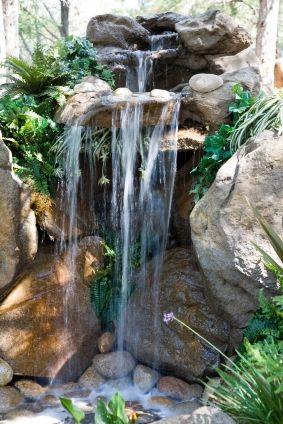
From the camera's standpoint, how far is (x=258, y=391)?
274 cm

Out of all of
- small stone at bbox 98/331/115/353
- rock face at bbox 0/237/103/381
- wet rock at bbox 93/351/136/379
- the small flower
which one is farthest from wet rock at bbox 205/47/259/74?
wet rock at bbox 93/351/136/379

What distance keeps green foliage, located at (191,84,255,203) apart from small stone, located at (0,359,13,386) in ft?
8.54

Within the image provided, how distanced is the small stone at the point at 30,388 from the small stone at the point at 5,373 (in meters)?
0.11

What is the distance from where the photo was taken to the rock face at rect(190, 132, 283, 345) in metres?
4.14

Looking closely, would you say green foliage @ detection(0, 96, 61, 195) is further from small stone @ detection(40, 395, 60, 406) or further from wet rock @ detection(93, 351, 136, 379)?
small stone @ detection(40, 395, 60, 406)

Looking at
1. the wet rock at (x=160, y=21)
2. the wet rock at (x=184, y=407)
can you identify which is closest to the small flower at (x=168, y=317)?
the wet rock at (x=184, y=407)

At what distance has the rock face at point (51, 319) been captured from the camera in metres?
5.05

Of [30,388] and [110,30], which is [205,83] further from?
[30,388]

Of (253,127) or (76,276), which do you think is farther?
(76,276)

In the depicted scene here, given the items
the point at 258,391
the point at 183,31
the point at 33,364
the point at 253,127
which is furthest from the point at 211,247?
the point at 183,31

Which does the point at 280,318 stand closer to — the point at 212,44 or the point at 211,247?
the point at 211,247

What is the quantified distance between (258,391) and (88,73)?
4703 mm

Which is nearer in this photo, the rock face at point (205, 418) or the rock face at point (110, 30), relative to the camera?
the rock face at point (205, 418)

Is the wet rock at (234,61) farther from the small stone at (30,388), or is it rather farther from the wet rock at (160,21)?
the small stone at (30,388)
